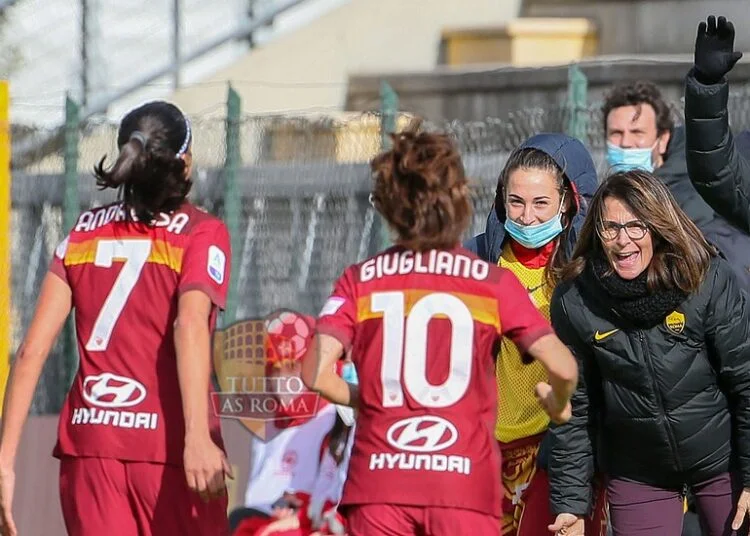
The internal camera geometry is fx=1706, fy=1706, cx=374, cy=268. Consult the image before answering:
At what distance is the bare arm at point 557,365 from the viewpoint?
468cm

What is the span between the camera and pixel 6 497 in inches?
219

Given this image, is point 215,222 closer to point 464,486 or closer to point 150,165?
point 150,165

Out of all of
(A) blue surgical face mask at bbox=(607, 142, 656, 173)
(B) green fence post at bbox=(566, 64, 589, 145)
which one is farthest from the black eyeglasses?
(B) green fence post at bbox=(566, 64, 589, 145)

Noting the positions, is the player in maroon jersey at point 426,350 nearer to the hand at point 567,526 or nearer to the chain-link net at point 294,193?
the hand at point 567,526

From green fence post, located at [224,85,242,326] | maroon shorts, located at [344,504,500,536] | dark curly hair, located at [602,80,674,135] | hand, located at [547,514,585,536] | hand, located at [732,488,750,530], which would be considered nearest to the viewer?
maroon shorts, located at [344,504,500,536]

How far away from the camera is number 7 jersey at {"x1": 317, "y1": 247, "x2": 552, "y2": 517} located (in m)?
4.69

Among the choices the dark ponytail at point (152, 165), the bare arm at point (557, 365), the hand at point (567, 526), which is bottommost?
the hand at point (567, 526)

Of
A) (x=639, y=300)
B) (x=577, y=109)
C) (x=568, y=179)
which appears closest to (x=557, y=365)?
(x=639, y=300)

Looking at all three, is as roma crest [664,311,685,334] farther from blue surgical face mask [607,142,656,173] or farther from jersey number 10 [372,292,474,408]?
blue surgical face mask [607,142,656,173]

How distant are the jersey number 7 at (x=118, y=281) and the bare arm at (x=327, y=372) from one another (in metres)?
0.83

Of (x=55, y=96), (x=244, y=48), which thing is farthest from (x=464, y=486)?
(x=244, y=48)

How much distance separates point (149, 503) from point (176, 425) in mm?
261

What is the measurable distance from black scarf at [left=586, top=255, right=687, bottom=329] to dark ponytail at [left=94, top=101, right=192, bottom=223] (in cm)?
144

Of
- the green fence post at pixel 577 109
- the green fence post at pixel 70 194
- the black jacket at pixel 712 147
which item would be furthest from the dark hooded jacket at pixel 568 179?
the green fence post at pixel 70 194
